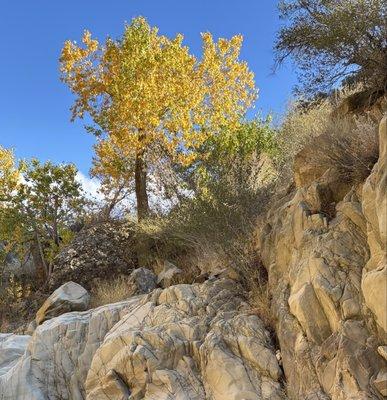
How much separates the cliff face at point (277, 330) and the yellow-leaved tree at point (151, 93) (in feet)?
36.3

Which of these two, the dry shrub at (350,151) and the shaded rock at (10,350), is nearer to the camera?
the dry shrub at (350,151)

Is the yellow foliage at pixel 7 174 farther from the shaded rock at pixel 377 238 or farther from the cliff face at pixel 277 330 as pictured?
the shaded rock at pixel 377 238

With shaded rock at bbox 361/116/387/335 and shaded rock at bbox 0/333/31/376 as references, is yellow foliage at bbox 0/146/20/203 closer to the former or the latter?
shaded rock at bbox 0/333/31/376

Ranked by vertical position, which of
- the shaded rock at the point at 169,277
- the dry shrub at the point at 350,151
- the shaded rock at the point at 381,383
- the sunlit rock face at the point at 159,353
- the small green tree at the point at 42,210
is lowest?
the shaded rock at the point at 381,383

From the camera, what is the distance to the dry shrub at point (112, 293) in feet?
51.3

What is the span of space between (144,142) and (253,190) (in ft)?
27.4

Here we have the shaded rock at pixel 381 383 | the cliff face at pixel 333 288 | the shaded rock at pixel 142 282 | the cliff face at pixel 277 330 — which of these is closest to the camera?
the shaded rock at pixel 381 383

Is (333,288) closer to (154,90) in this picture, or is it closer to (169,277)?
(169,277)

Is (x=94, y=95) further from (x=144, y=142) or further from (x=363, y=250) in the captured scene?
(x=363, y=250)

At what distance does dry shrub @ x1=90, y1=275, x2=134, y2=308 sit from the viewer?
1564 centimetres

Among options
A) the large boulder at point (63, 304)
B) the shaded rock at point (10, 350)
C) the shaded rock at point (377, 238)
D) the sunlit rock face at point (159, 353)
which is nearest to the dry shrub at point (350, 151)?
the shaded rock at point (377, 238)

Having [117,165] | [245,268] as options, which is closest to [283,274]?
[245,268]

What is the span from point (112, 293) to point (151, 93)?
345 inches

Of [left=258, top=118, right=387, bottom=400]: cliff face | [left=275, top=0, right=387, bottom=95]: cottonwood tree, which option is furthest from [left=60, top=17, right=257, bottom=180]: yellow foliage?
[left=258, top=118, right=387, bottom=400]: cliff face
